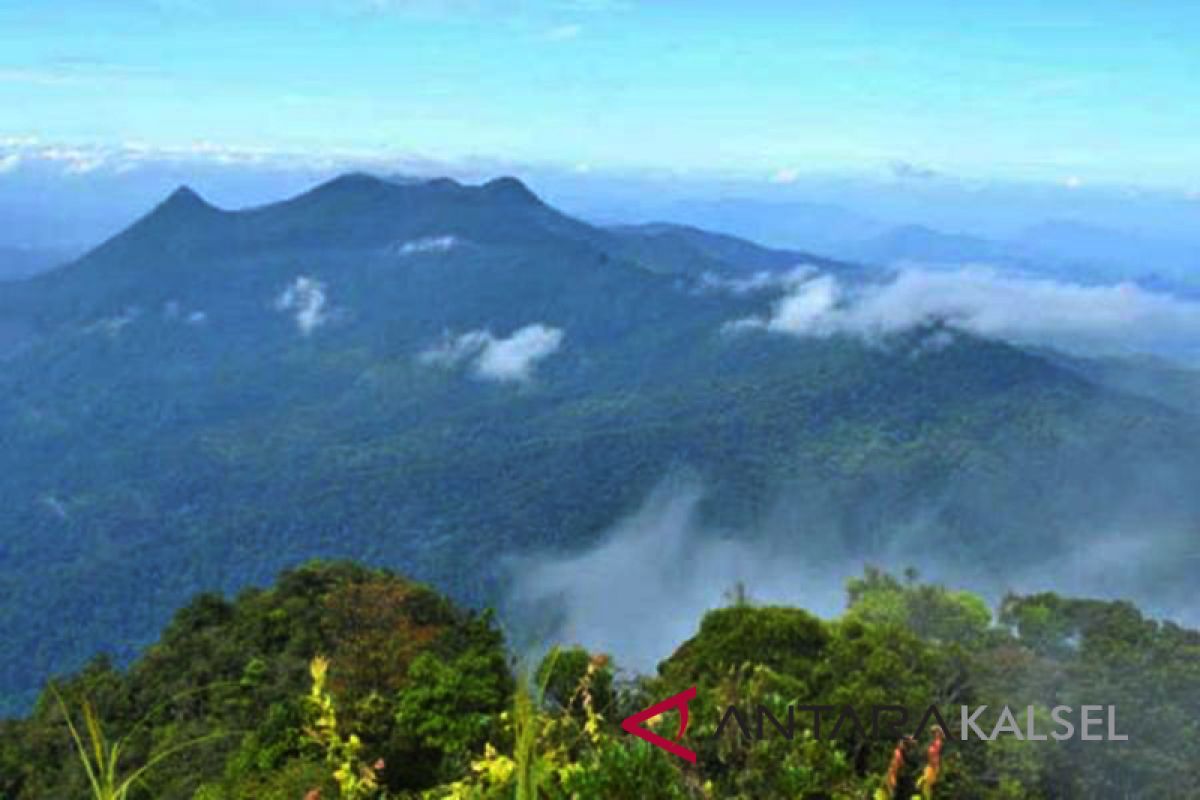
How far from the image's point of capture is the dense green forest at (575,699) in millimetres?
5875

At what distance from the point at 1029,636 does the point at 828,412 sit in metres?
116

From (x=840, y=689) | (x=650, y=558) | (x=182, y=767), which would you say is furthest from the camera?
(x=650, y=558)

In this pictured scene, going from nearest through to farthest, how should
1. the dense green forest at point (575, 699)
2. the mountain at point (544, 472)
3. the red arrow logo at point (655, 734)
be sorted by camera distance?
the red arrow logo at point (655, 734) → the dense green forest at point (575, 699) → the mountain at point (544, 472)

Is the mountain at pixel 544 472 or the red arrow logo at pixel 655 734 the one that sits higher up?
the red arrow logo at pixel 655 734

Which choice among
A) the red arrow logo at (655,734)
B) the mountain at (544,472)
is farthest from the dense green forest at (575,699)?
the mountain at (544,472)

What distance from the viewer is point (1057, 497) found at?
379 ft

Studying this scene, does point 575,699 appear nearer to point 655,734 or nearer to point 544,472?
point 655,734

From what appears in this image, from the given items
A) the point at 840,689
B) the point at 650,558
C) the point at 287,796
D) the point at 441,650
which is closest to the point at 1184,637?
the point at 840,689

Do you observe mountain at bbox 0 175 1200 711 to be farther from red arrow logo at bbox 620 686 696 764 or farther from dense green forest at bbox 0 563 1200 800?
red arrow logo at bbox 620 686 696 764

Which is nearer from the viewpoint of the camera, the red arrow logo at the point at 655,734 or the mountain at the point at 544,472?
the red arrow logo at the point at 655,734

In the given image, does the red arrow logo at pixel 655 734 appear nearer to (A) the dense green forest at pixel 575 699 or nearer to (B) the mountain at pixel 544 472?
(A) the dense green forest at pixel 575 699

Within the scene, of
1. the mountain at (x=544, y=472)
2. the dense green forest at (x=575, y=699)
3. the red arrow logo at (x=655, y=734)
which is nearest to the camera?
the red arrow logo at (x=655, y=734)

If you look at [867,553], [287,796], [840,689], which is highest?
[287,796]

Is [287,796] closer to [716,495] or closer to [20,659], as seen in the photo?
[20,659]
